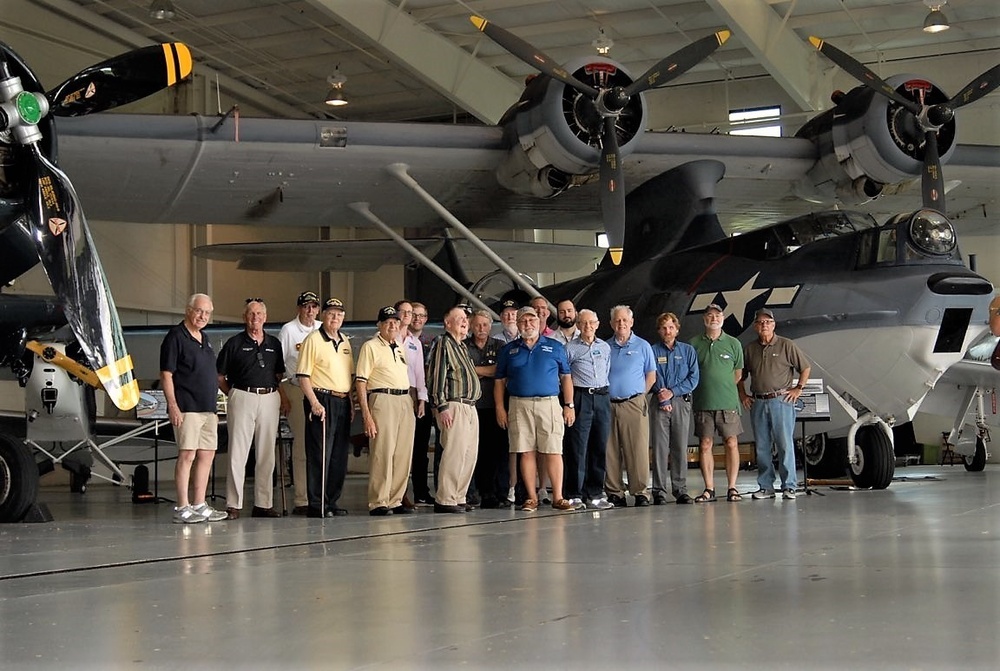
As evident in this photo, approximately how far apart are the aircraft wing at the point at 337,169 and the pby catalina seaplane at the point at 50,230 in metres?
3.45

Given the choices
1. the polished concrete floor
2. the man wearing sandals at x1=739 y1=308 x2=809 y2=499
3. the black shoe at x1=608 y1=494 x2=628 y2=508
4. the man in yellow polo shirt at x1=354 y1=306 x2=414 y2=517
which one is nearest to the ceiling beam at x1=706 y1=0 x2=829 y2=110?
the man wearing sandals at x1=739 y1=308 x2=809 y2=499

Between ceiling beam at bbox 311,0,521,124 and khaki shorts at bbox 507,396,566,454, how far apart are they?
10409mm

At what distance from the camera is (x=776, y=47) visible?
19.4 m

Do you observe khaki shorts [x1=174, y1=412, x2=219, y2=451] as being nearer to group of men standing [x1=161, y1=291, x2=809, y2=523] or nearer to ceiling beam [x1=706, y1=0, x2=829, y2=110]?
group of men standing [x1=161, y1=291, x2=809, y2=523]

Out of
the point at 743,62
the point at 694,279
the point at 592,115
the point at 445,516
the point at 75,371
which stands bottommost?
the point at 445,516

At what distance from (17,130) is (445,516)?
11.9 feet

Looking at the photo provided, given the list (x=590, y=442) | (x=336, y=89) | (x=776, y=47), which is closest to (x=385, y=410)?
(x=590, y=442)

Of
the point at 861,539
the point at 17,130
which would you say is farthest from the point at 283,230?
the point at 861,539

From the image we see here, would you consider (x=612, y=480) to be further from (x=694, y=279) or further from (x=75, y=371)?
(x=75, y=371)

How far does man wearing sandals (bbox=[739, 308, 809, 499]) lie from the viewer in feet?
30.2

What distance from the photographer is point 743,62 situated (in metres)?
23.1

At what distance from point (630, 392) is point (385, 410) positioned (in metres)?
1.97

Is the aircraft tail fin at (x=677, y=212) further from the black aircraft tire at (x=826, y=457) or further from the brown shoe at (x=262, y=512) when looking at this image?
the brown shoe at (x=262, y=512)

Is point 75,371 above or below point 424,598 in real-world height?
above
